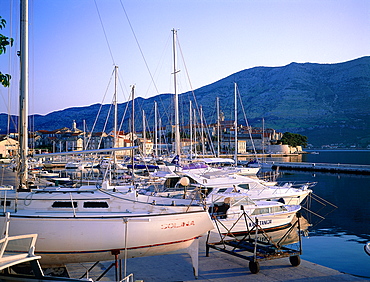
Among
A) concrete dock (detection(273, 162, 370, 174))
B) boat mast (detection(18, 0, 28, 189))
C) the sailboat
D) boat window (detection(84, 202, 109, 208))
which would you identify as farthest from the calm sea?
concrete dock (detection(273, 162, 370, 174))

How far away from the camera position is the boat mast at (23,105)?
10.9 meters

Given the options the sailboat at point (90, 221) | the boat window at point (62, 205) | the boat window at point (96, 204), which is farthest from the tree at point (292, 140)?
the boat window at point (62, 205)

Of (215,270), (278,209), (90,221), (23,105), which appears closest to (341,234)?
(278,209)

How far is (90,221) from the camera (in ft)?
29.9

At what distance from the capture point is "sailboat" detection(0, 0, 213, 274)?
9.02 m

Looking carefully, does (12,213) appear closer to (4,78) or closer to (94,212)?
(94,212)

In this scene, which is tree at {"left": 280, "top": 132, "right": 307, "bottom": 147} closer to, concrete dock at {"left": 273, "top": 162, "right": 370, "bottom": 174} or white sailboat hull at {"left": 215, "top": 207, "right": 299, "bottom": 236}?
concrete dock at {"left": 273, "top": 162, "right": 370, "bottom": 174}

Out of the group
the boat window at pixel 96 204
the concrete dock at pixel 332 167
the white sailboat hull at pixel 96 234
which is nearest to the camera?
the white sailboat hull at pixel 96 234

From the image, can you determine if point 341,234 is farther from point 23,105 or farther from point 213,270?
point 23,105

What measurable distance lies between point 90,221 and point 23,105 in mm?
4368

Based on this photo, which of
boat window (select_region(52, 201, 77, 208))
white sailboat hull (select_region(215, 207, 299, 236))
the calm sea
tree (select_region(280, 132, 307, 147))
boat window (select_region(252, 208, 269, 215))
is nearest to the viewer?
boat window (select_region(52, 201, 77, 208))

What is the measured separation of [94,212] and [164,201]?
246cm

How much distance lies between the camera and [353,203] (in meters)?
31.3

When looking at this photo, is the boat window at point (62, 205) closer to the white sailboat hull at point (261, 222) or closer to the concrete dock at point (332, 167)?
the white sailboat hull at point (261, 222)
